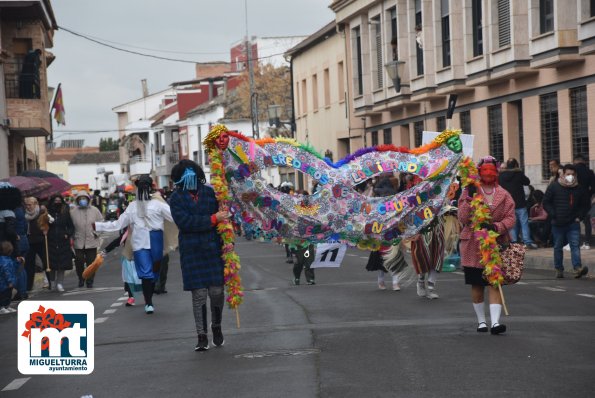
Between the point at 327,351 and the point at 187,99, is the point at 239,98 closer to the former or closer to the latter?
the point at 187,99

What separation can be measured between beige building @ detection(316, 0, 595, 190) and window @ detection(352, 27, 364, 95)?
0.13ft

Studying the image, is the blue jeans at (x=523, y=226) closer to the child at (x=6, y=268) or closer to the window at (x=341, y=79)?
the child at (x=6, y=268)

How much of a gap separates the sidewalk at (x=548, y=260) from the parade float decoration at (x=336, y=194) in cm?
592

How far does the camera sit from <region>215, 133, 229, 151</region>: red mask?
13.9 metres

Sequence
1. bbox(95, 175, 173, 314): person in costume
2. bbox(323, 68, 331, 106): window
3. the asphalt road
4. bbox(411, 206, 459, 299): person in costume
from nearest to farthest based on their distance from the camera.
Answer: the asphalt road, bbox(95, 175, 173, 314): person in costume, bbox(411, 206, 459, 299): person in costume, bbox(323, 68, 331, 106): window

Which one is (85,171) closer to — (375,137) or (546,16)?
(375,137)

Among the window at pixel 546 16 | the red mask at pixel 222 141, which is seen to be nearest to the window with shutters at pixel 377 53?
the window at pixel 546 16

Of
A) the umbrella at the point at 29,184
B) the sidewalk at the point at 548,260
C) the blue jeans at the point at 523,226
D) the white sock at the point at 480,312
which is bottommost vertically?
the sidewalk at the point at 548,260

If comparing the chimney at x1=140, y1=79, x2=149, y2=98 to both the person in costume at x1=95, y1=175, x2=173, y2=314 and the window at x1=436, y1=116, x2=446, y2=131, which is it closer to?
the window at x1=436, y1=116, x2=446, y2=131

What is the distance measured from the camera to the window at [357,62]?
46.5m

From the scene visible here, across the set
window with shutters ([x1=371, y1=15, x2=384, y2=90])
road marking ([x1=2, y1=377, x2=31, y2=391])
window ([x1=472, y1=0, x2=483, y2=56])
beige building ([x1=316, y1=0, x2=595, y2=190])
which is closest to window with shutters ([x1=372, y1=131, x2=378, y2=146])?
beige building ([x1=316, y1=0, x2=595, y2=190])

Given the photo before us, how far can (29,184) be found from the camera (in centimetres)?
Answer: 2828

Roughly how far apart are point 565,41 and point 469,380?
19369 mm

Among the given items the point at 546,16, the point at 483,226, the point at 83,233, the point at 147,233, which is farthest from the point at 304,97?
the point at 483,226
